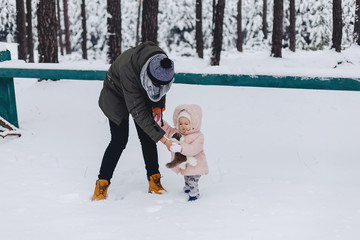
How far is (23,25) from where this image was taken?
1758cm

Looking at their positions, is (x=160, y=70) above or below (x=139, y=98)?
above

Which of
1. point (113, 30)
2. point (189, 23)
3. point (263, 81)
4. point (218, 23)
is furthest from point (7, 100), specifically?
point (189, 23)

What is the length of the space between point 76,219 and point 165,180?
1.31 meters

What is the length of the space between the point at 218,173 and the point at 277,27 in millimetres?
12220

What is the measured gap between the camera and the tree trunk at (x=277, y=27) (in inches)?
584

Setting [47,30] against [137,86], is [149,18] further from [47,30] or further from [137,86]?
[137,86]

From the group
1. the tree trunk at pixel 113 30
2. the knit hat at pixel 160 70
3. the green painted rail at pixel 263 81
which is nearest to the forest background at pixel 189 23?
the tree trunk at pixel 113 30

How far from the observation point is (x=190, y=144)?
347cm

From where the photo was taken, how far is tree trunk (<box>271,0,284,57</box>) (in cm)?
1484

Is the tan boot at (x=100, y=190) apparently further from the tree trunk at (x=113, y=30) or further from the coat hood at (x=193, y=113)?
the tree trunk at (x=113, y=30)

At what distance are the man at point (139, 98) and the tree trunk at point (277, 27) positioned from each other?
1259cm

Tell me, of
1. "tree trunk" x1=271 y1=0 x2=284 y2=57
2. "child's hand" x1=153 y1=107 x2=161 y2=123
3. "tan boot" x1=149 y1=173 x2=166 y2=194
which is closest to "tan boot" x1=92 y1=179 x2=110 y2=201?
"tan boot" x1=149 y1=173 x2=166 y2=194

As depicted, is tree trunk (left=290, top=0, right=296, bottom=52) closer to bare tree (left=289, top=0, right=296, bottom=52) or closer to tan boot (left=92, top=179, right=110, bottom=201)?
bare tree (left=289, top=0, right=296, bottom=52)

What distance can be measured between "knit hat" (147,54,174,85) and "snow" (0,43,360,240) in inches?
47.5
